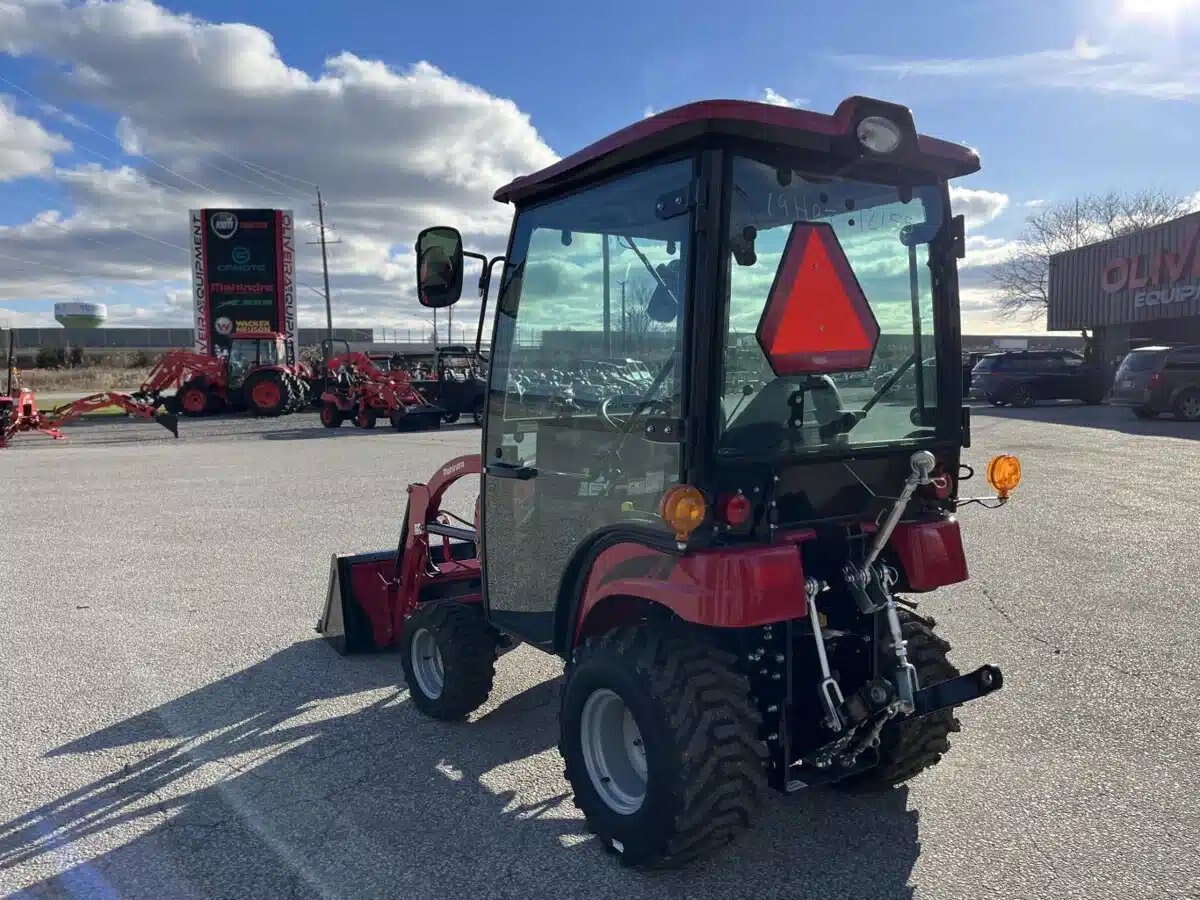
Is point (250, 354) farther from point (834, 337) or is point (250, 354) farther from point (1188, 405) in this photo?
point (834, 337)

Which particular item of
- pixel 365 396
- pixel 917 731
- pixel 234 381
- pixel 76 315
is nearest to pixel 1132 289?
pixel 365 396

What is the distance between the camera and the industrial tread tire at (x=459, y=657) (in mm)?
4426

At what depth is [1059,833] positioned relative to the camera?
3.49m

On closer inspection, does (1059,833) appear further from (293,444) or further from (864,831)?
(293,444)

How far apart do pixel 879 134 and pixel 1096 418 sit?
71.4 feet

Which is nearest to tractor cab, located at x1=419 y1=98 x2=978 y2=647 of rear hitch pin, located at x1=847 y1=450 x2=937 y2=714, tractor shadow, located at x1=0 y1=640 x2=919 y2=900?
rear hitch pin, located at x1=847 y1=450 x2=937 y2=714

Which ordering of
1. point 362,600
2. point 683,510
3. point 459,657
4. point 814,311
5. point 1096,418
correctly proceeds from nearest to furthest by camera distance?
point 683,510 < point 814,311 < point 459,657 < point 362,600 < point 1096,418

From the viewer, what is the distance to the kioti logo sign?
27.0m

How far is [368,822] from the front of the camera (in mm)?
3658

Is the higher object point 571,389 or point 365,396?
point 571,389

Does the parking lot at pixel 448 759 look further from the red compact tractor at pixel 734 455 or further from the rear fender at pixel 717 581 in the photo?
the rear fender at pixel 717 581

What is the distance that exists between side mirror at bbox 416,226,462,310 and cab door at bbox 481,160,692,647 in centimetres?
22

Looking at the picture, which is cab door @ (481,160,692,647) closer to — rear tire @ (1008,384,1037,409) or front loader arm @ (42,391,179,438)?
front loader arm @ (42,391,179,438)

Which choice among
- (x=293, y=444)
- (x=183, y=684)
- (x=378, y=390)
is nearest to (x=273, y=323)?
(x=378, y=390)
